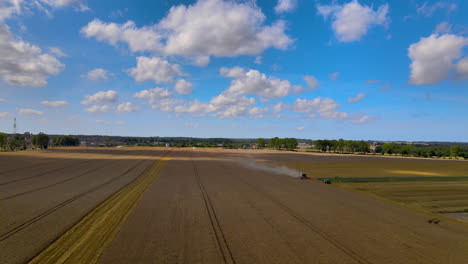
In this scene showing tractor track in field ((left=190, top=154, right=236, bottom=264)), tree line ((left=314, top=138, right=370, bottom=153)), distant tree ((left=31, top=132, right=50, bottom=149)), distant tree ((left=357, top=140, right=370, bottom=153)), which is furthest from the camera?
tree line ((left=314, top=138, right=370, bottom=153))

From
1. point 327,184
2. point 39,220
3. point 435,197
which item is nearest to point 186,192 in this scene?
point 39,220

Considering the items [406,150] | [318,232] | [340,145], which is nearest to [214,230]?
[318,232]

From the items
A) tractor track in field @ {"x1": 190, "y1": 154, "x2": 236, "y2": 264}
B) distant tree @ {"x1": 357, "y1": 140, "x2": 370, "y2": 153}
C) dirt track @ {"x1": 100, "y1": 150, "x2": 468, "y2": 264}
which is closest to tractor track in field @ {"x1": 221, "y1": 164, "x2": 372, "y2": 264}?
dirt track @ {"x1": 100, "y1": 150, "x2": 468, "y2": 264}

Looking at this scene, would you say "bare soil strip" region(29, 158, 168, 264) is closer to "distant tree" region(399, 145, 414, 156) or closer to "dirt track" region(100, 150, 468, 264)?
"dirt track" region(100, 150, 468, 264)

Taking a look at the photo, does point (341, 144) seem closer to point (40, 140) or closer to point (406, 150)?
point (406, 150)

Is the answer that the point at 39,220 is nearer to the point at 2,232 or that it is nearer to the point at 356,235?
the point at 2,232

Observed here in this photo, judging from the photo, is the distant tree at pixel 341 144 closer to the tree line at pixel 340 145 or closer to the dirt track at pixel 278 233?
the tree line at pixel 340 145

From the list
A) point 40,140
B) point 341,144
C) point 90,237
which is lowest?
point 90,237
